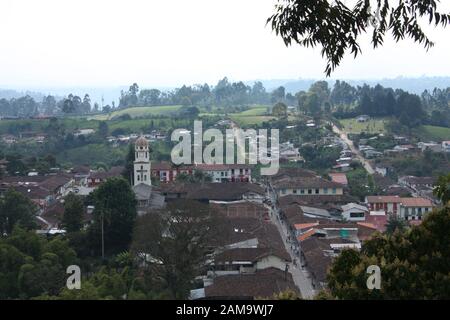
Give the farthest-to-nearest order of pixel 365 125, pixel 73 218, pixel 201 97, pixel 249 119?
1. pixel 201 97
2. pixel 249 119
3. pixel 365 125
4. pixel 73 218

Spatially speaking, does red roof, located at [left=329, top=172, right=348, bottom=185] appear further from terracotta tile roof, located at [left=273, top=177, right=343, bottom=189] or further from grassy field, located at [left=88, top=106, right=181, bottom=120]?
grassy field, located at [left=88, top=106, right=181, bottom=120]

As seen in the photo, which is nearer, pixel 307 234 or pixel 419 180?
pixel 307 234

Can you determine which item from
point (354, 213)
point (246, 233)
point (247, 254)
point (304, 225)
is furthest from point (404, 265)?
point (354, 213)

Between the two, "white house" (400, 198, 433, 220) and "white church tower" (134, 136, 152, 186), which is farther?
"white church tower" (134, 136, 152, 186)

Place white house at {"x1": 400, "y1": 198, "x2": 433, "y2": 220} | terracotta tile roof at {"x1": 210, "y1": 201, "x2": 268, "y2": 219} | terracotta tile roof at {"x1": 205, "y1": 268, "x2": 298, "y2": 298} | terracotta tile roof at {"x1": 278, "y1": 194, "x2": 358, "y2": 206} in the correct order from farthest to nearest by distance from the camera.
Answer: terracotta tile roof at {"x1": 278, "y1": 194, "x2": 358, "y2": 206}
white house at {"x1": 400, "y1": 198, "x2": 433, "y2": 220}
terracotta tile roof at {"x1": 210, "y1": 201, "x2": 268, "y2": 219}
terracotta tile roof at {"x1": 205, "y1": 268, "x2": 298, "y2": 298}

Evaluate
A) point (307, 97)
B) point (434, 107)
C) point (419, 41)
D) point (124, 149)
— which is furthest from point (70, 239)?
point (434, 107)

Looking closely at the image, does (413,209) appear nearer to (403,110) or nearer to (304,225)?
(304,225)

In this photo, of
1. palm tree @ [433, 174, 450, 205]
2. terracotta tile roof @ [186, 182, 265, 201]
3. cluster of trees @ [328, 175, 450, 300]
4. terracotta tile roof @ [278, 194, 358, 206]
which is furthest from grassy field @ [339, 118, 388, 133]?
cluster of trees @ [328, 175, 450, 300]
